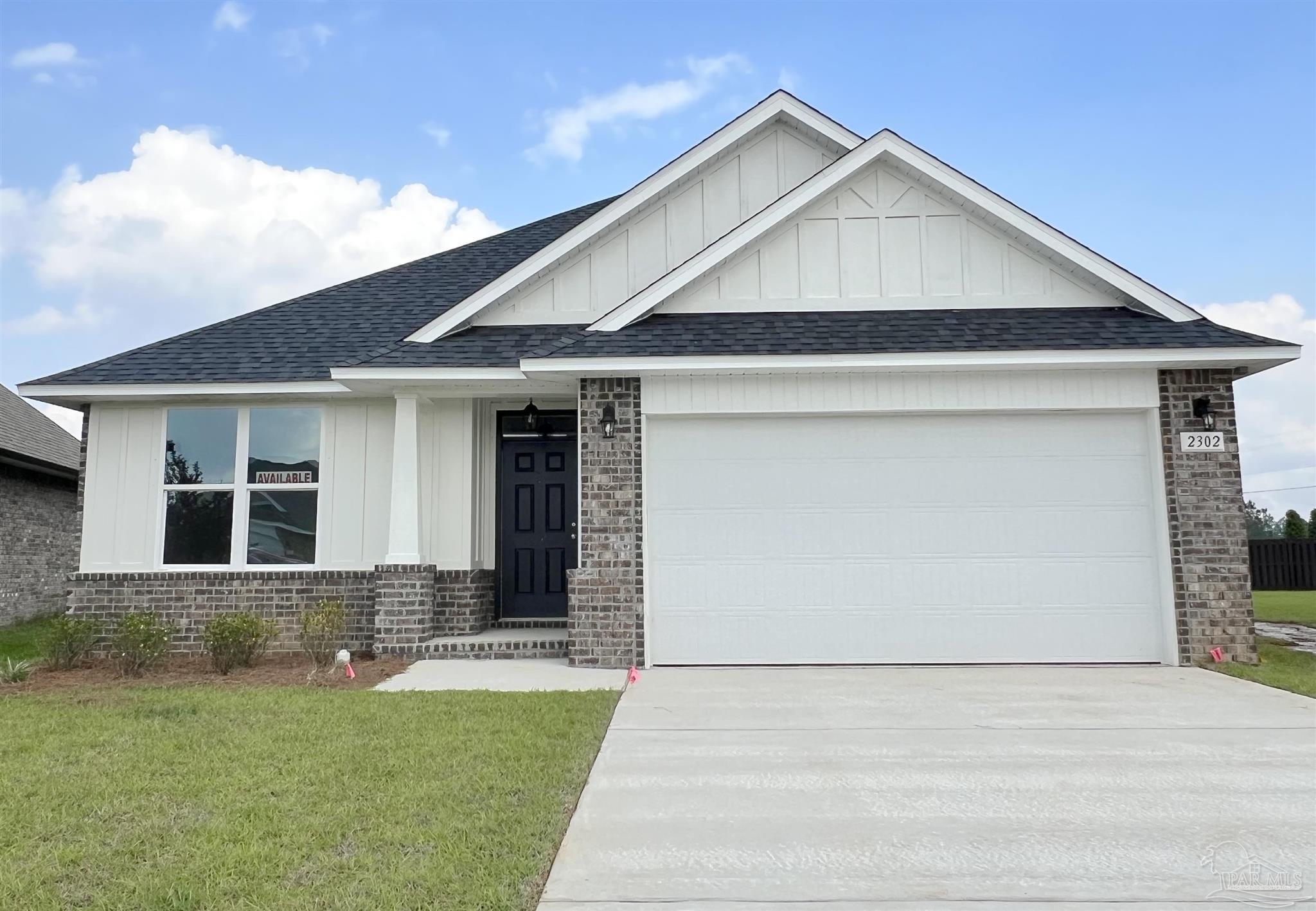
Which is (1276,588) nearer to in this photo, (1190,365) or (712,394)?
(1190,365)

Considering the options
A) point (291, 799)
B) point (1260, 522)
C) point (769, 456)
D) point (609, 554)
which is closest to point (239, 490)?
point (609, 554)

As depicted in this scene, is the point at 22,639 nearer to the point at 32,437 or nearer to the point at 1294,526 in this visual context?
the point at 32,437

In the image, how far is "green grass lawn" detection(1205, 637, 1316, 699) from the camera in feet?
23.1

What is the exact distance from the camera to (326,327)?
10.4 metres

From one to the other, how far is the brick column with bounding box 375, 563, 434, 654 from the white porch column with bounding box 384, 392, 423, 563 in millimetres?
136

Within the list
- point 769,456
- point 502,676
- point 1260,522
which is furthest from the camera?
point 1260,522

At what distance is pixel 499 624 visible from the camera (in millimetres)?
9859

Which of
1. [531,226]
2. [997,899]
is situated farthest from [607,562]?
[531,226]

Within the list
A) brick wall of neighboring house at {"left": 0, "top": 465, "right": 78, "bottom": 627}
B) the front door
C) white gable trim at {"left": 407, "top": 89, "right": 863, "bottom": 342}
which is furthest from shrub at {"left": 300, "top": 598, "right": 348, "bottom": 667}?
brick wall of neighboring house at {"left": 0, "top": 465, "right": 78, "bottom": 627}

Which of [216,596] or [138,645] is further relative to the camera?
[216,596]

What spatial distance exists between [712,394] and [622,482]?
4.17 ft

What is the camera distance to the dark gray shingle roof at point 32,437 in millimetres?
14281

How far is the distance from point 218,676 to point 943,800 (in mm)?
6806

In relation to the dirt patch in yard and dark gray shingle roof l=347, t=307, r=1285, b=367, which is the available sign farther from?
the dirt patch in yard
